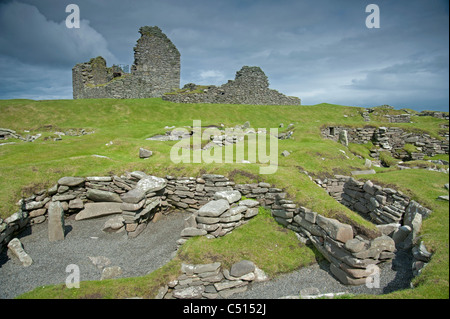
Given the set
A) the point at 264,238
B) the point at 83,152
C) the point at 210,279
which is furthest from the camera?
the point at 83,152

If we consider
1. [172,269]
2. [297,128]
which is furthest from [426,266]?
[297,128]

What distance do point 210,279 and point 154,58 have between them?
4409 centimetres

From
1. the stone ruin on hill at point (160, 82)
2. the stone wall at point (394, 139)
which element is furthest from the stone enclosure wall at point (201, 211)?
the stone ruin on hill at point (160, 82)

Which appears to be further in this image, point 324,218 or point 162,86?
point 162,86

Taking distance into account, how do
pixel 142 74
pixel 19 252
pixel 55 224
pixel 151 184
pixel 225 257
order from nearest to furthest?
1. pixel 225 257
2. pixel 19 252
3. pixel 55 224
4. pixel 151 184
5. pixel 142 74

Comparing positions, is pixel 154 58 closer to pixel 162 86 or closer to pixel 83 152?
pixel 162 86

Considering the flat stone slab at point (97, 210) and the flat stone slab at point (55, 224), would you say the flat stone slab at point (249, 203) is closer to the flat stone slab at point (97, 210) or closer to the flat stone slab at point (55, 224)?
the flat stone slab at point (97, 210)

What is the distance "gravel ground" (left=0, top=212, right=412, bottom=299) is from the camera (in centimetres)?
754

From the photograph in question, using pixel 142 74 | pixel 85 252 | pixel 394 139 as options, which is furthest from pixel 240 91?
pixel 85 252

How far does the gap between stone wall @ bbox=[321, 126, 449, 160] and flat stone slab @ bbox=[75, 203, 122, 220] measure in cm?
2020

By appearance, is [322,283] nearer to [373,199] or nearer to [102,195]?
[373,199]

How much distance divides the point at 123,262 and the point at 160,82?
41311mm

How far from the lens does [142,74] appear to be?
143ft

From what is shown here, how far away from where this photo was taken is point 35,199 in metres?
12.1
